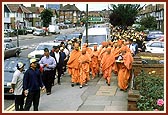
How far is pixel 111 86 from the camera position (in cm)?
1426

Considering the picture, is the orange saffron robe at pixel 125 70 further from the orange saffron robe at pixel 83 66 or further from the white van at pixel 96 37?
the white van at pixel 96 37

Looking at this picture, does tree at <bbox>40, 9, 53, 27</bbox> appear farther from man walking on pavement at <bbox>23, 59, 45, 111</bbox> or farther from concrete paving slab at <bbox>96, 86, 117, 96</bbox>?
man walking on pavement at <bbox>23, 59, 45, 111</bbox>

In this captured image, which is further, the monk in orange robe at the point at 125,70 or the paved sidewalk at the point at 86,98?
the monk in orange robe at the point at 125,70

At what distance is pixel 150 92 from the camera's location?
9555 millimetres

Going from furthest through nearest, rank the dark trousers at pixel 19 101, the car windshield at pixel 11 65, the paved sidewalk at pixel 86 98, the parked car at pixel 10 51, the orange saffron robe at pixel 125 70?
the parked car at pixel 10 51 < the car windshield at pixel 11 65 < the orange saffron robe at pixel 125 70 < the paved sidewalk at pixel 86 98 < the dark trousers at pixel 19 101

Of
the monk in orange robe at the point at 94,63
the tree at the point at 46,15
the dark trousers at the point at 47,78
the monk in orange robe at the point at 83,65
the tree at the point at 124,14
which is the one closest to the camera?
the dark trousers at the point at 47,78

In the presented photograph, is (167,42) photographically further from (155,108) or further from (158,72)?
(158,72)

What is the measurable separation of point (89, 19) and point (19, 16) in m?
65.5

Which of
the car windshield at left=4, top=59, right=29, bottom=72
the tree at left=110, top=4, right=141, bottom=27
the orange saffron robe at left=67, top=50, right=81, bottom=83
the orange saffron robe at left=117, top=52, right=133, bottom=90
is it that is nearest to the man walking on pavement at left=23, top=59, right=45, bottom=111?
the orange saffron robe at left=117, top=52, right=133, bottom=90

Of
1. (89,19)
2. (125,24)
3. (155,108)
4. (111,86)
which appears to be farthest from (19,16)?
(155,108)

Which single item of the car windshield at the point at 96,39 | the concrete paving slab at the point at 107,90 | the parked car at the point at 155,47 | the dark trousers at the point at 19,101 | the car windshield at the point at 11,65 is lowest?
the concrete paving slab at the point at 107,90

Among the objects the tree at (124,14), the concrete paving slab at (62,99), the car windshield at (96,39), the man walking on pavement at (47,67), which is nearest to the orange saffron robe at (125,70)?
the concrete paving slab at (62,99)

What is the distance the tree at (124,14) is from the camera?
48.4 meters

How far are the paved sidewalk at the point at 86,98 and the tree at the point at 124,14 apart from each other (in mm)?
33962
